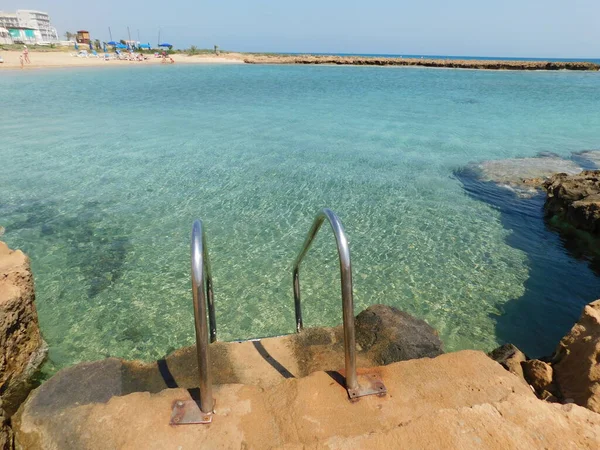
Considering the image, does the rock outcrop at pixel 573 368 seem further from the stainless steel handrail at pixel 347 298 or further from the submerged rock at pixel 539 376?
the stainless steel handrail at pixel 347 298

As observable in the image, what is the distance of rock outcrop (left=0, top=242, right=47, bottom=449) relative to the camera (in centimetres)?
313

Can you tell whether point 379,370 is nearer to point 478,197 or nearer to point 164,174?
point 478,197

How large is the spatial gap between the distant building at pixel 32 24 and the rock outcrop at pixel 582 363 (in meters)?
102

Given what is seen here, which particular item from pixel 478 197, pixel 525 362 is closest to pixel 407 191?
pixel 478 197

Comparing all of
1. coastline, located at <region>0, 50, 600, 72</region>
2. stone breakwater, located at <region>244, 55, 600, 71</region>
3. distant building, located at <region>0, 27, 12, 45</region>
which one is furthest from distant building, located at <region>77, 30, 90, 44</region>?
stone breakwater, located at <region>244, 55, 600, 71</region>

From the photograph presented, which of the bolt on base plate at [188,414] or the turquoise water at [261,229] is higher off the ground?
the bolt on base plate at [188,414]

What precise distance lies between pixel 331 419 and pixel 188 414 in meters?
0.76

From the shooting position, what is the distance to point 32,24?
10200 cm

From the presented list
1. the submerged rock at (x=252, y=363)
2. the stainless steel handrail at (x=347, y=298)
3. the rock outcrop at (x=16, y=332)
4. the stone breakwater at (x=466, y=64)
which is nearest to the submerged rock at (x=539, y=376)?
the submerged rock at (x=252, y=363)

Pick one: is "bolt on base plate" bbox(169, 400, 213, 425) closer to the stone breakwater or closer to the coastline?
the coastline

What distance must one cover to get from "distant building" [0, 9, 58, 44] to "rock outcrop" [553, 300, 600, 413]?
10239 centimetres

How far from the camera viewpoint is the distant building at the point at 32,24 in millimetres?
84312

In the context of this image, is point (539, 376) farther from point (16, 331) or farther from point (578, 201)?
point (578, 201)

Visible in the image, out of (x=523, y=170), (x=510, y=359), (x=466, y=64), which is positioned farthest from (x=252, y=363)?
(x=466, y=64)
